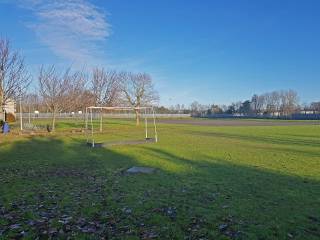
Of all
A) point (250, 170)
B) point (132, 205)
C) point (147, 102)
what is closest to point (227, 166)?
point (250, 170)

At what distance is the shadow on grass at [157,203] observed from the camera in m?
4.81

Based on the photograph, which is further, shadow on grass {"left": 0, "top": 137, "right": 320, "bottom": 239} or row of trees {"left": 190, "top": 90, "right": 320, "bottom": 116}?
row of trees {"left": 190, "top": 90, "right": 320, "bottom": 116}

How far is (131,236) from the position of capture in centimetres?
457

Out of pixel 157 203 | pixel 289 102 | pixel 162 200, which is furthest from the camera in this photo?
pixel 289 102

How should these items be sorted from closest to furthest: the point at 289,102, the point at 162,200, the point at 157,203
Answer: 1. the point at 157,203
2. the point at 162,200
3. the point at 289,102

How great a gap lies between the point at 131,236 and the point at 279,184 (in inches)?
196

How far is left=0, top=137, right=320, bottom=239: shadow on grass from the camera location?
4.81 meters

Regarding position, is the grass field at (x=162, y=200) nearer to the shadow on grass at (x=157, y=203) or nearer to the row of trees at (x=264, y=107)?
the shadow on grass at (x=157, y=203)

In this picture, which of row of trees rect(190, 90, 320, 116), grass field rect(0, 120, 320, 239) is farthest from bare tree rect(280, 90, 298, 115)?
grass field rect(0, 120, 320, 239)

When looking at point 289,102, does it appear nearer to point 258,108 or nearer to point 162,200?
point 258,108

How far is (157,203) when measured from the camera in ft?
20.5

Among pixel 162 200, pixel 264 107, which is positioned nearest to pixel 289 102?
pixel 264 107

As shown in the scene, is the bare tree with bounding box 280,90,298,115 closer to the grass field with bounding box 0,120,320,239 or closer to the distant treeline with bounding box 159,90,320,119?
the distant treeline with bounding box 159,90,320,119

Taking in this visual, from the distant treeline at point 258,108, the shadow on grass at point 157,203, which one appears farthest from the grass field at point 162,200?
the distant treeline at point 258,108
